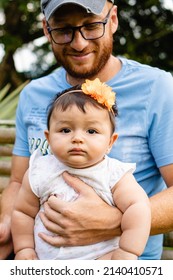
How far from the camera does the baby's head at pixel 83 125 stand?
2.48m

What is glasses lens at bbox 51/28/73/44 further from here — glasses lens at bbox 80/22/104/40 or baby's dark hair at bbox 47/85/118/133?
baby's dark hair at bbox 47/85/118/133

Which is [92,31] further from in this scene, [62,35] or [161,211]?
[161,211]

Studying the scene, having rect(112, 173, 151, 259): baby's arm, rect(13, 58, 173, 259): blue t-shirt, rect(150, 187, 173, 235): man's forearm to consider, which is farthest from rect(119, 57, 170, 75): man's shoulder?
rect(112, 173, 151, 259): baby's arm

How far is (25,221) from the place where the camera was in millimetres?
2688

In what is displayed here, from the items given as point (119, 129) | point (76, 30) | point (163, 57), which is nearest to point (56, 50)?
point (76, 30)

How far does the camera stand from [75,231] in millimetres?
2588

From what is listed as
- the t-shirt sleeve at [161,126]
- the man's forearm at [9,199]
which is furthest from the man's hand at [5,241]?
the t-shirt sleeve at [161,126]

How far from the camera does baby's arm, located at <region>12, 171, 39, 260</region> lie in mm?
2666

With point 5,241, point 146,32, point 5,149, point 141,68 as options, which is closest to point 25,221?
point 5,241

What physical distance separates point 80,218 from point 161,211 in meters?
0.40

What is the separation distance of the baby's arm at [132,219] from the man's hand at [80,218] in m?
0.08

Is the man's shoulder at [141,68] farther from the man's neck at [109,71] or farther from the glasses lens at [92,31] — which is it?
the glasses lens at [92,31]

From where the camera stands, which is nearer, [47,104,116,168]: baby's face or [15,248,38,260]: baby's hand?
[47,104,116,168]: baby's face

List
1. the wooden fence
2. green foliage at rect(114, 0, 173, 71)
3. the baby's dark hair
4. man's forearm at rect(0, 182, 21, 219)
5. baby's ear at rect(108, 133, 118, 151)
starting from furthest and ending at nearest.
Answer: green foliage at rect(114, 0, 173, 71), the wooden fence, man's forearm at rect(0, 182, 21, 219), baby's ear at rect(108, 133, 118, 151), the baby's dark hair
